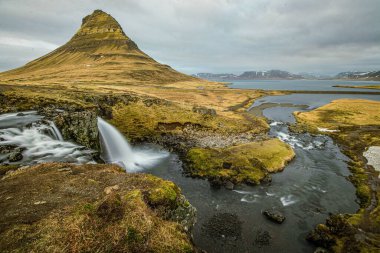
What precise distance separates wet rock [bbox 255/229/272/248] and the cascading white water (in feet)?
67.8

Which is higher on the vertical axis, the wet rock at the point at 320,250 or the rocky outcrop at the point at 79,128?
the rocky outcrop at the point at 79,128

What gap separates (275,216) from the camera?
25.2 metres

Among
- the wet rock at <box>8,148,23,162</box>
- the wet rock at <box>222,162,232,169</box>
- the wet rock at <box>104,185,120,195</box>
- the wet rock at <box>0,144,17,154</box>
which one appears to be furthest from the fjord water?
the wet rock at <box>0,144,17,154</box>

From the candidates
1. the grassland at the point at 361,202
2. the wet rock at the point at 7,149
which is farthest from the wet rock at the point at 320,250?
the wet rock at the point at 7,149

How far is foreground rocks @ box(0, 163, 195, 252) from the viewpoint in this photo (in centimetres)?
1193

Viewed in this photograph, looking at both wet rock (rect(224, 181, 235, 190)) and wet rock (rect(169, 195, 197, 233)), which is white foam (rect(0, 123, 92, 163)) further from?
wet rock (rect(224, 181, 235, 190))

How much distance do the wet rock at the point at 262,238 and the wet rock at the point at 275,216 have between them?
2.30m

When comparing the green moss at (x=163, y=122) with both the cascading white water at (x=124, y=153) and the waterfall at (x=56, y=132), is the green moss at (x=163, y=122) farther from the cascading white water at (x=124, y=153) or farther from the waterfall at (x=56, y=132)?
the waterfall at (x=56, y=132)

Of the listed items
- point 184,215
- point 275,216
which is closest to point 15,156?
point 184,215

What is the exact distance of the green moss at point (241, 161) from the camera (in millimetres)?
34281

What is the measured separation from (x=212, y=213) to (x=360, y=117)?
79364 millimetres

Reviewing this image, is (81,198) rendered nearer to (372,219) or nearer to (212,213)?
(212,213)

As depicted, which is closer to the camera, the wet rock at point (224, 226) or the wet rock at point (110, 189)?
the wet rock at point (110, 189)

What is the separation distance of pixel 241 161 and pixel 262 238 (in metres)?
15.8
